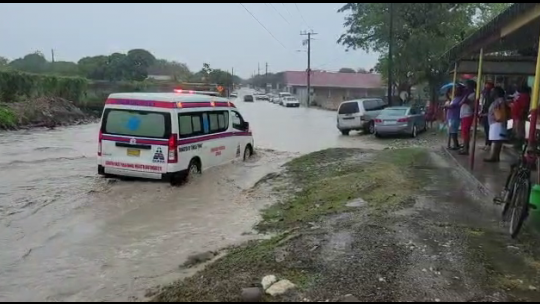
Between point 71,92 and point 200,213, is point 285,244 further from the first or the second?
point 71,92

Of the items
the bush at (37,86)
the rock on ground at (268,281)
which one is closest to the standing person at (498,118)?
the rock on ground at (268,281)

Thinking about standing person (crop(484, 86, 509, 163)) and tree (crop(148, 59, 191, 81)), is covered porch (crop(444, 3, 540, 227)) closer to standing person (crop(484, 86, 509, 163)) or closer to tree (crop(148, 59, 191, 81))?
standing person (crop(484, 86, 509, 163))

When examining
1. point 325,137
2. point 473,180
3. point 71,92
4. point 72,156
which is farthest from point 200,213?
point 71,92

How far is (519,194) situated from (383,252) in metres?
2.17

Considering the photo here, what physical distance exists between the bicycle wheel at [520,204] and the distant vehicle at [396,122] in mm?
16589

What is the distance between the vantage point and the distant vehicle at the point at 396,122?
22.9m

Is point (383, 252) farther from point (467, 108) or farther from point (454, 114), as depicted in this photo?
point (454, 114)

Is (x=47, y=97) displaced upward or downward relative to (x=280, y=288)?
upward

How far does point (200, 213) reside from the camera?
942 cm

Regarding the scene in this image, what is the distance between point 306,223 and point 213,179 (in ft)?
17.4

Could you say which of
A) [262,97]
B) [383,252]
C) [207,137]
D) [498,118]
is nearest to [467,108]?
[498,118]

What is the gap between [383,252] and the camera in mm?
5477

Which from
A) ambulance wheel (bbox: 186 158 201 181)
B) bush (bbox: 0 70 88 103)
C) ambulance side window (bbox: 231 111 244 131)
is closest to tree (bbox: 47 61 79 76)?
bush (bbox: 0 70 88 103)

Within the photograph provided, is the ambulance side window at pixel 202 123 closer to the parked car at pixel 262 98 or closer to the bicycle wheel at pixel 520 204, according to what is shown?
the bicycle wheel at pixel 520 204
